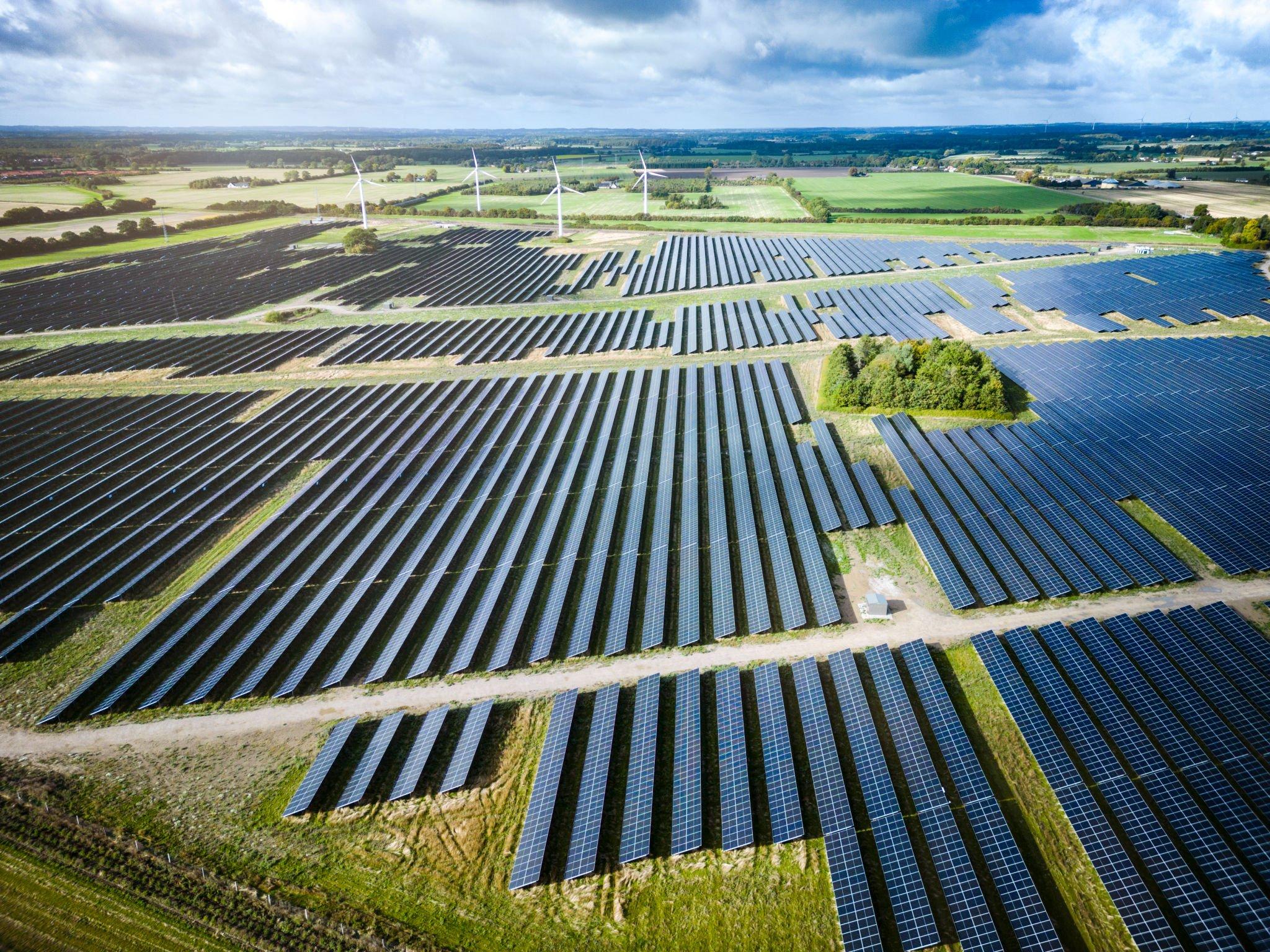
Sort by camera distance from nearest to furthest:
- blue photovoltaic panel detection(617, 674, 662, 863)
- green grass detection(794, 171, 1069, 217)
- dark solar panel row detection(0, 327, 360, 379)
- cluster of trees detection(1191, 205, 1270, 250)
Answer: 1. blue photovoltaic panel detection(617, 674, 662, 863)
2. dark solar panel row detection(0, 327, 360, 379)
3. cluster of trees detection(1191, 205, 1270, 250)
4. green grass detection(794, 171, 1069, 217)

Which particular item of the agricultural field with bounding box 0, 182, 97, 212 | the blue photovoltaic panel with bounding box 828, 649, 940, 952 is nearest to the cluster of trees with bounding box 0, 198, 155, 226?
the agricultural field with bounding box 0, 182, 97, 212

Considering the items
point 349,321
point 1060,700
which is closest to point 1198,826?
point 1060,700

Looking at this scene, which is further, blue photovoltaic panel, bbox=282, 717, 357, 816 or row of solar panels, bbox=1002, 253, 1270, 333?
row of solar panels, bbox=1002, 253, 1270, 333

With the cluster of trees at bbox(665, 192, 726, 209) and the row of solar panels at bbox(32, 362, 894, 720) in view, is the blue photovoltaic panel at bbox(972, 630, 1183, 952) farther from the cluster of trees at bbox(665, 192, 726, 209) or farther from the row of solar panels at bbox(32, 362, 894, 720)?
the cluster of trees at bbox(665, 192, 726, 209)

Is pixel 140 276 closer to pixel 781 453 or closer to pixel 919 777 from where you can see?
pixel 781 453

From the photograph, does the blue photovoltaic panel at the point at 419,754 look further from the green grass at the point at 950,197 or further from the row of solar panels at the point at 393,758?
the green grass at the point at 950,197

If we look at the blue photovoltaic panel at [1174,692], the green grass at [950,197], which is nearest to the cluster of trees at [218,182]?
the green grass at [950,197]

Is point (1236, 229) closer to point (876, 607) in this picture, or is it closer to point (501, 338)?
point (876, 607)
